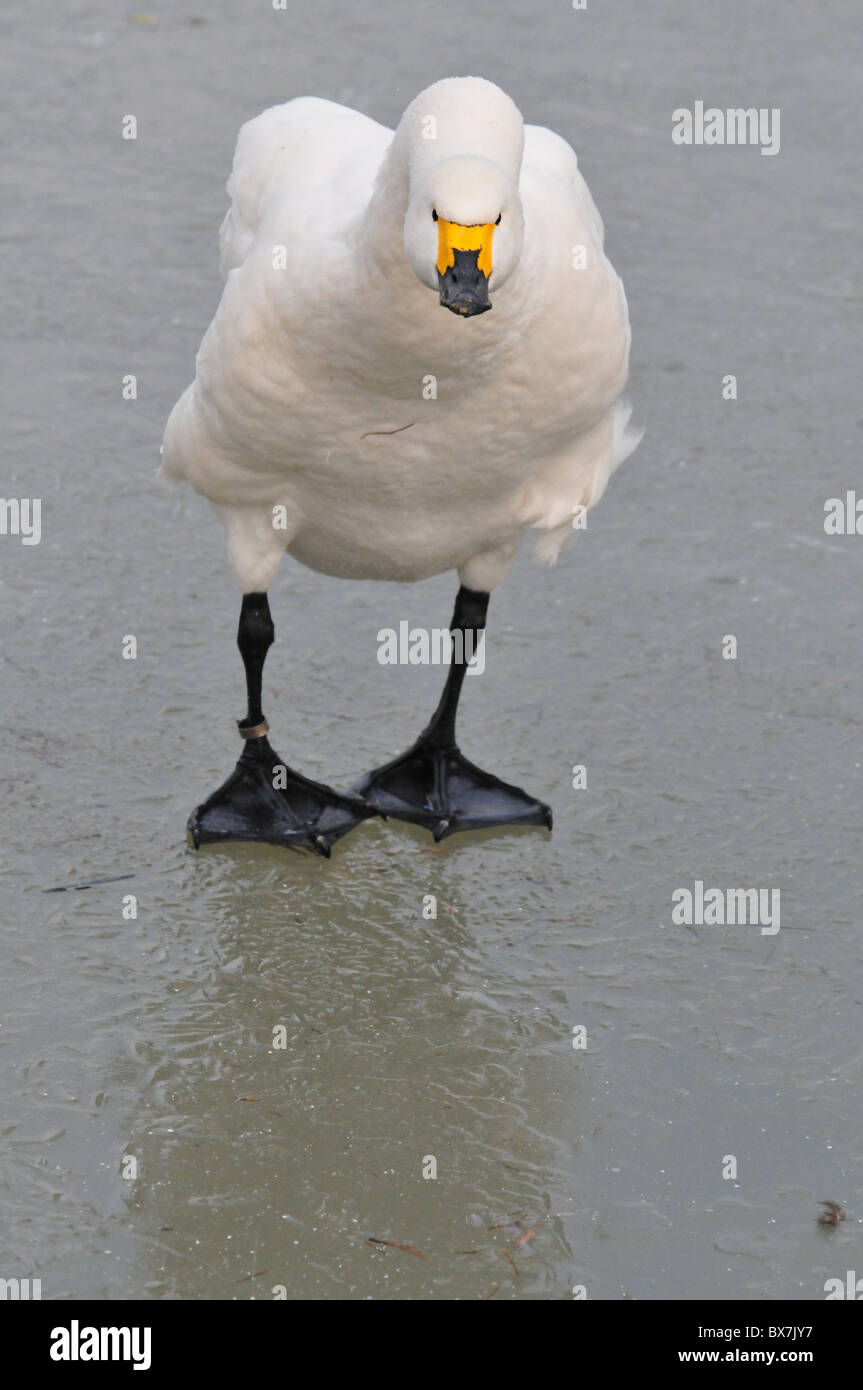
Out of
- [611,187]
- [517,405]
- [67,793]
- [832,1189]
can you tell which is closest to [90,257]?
[611,187]

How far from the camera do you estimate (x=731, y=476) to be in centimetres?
639

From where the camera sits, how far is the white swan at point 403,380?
12.0ft

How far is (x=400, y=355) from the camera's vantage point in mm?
3992

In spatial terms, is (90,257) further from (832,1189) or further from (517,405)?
(832,1189)

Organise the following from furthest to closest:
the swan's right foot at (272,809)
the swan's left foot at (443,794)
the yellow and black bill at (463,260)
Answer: the swan's left foot at (443,794) < the swan's right foot at (272,809) < the yellow and black bill at (463,260)

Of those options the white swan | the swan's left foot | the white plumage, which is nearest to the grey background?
the swan's left foot

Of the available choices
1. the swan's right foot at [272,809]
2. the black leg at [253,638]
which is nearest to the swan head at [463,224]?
the black leg at [253,638]

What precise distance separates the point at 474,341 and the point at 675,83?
18.2ft

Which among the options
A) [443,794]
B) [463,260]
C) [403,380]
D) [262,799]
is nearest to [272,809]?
[262,799]

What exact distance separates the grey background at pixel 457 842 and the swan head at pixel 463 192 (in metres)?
1.55

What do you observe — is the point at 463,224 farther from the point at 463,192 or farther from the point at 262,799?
the point at 262,799

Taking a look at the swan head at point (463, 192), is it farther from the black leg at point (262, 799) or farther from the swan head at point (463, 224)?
the black leg at point (262, 799)

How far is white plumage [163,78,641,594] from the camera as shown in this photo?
3.70 metres

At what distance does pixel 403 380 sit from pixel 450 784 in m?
1.26
